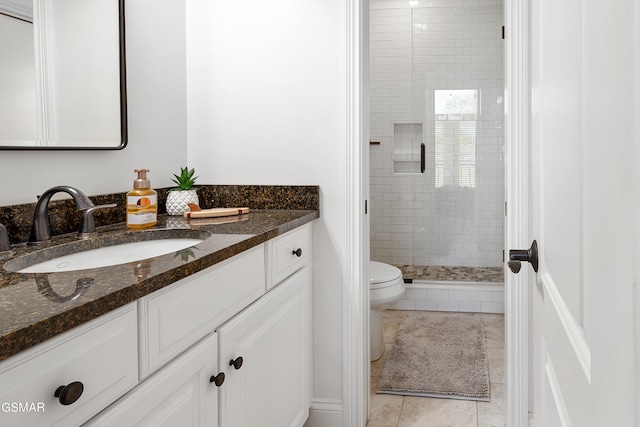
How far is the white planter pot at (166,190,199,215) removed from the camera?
2.10 metres

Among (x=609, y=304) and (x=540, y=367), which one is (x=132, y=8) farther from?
(x=609, y=304)

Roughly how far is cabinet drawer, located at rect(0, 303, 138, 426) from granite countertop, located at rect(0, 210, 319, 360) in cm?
3

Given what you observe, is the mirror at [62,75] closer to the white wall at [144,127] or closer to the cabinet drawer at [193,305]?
the white wall at [144,127]

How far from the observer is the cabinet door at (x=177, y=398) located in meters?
0.94

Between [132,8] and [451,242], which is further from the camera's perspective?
[451,242]

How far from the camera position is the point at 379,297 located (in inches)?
115

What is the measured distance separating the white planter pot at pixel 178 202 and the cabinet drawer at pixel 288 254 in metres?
0.45

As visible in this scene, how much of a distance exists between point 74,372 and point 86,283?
184mm

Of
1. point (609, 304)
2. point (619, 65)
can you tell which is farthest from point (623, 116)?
point (609, 304)

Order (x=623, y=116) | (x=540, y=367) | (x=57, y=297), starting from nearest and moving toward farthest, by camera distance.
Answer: (x=623, y=116), (x=57, y=297), (x=540, y=367)

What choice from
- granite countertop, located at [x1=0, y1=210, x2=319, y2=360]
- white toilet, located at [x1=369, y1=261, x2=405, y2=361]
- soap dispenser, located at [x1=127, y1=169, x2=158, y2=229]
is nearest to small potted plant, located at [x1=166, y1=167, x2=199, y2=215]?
soap dispenser, located at [x1=127, y1=169, x2=158, y2=229]

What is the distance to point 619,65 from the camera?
1.29ft

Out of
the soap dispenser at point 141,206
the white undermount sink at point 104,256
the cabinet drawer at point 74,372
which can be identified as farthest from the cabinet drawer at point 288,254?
the cabinet drawer at point 74,372

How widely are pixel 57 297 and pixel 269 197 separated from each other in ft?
4.81
